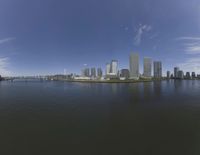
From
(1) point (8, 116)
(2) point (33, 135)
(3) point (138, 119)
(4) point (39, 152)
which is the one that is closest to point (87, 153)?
(4) point (39, 152)

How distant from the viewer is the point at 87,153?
9383 mm

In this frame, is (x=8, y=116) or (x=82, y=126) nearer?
(x=82, y=126)

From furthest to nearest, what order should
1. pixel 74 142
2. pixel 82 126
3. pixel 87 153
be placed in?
pixel 82 126 → pixel 74 142 → pixel 87 153

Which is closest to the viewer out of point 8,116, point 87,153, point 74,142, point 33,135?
point 87,153

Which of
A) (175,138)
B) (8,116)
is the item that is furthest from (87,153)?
(8,116)

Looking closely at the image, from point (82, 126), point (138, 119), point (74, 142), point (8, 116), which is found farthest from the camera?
point (8, 116)

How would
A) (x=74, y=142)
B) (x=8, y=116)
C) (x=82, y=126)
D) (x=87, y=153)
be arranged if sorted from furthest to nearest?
(x=8, y=116)
(x=82, y=126)
(x=74, y=142)
(x=87, y=153)

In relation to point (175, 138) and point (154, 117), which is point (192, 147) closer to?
point (175, 138)

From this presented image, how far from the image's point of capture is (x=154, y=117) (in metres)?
17.2

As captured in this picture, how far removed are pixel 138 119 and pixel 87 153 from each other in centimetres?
916

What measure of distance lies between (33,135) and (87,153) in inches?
237

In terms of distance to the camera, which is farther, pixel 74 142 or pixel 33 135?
pixel 33 135

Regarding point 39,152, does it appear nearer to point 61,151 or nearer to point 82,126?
point 61,151

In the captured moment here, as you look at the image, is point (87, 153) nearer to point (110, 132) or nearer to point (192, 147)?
point (110, 132)
